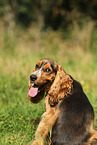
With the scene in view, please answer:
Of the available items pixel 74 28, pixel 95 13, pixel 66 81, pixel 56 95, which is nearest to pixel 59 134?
pixel 56 95

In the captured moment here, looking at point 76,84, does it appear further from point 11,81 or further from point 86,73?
point 86,73

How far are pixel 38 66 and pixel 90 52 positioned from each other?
22.3 ft

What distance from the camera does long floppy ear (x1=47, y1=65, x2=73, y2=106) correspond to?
10.2ft

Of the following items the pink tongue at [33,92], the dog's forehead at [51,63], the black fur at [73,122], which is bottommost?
the black fur at [73,122]

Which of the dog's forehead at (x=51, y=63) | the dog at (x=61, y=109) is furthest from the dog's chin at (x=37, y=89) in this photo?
the dog's forehead at (x=51, y=63)

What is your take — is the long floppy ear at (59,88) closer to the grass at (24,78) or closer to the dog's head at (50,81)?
the dog's head at (50,81)

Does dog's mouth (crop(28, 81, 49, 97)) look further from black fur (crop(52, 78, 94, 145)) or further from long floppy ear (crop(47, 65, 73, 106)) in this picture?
black fur (crop(52, 78, 94, 145))

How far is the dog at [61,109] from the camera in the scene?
276 cm

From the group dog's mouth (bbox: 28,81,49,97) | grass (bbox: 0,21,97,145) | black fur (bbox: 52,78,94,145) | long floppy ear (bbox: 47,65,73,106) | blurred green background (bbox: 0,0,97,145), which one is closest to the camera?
black fur (bbox: 52,78,94,145)

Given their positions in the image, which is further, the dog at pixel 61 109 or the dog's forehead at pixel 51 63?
the dog's forehead at pixel 51 63

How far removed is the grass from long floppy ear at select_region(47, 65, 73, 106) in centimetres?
87

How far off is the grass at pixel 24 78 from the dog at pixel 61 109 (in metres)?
0.66

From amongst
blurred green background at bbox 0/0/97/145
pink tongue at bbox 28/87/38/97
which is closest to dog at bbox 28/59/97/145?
pink tongue at bbox 28/87/38/97

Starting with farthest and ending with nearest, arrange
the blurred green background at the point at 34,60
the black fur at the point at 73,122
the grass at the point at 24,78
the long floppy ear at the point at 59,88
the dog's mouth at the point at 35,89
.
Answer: the blurred green background at the point at 34,60 < the grass at the point at 24,78 < the dog's mouth at the point at 35,89 < the long floppy ear at the point at 59,88 < the black fur at the point at 73,122
